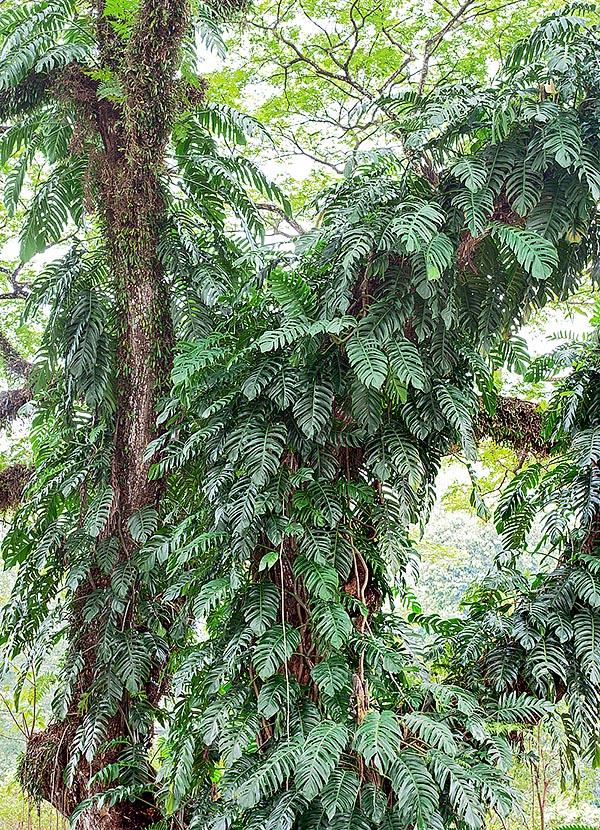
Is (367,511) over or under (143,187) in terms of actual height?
under

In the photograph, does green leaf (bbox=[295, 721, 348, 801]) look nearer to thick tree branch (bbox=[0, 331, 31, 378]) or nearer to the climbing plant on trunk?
the climbing plant on trunk

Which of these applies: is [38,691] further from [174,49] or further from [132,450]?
[174,49]

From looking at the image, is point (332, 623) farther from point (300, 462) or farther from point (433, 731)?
point (300, 462)

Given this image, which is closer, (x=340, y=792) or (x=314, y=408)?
(x=340, y=792)

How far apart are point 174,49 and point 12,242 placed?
11.7 ft

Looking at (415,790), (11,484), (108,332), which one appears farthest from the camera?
(11,484)

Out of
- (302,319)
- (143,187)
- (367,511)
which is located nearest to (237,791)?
(367,511)

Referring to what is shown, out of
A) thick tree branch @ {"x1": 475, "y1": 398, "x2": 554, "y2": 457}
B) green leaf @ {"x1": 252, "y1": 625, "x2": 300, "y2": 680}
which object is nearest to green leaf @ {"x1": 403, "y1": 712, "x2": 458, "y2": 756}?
green leaf @ {"x1": 252, "y1": 625, "x2": 300, "y2": 680}

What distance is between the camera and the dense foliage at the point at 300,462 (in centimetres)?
180

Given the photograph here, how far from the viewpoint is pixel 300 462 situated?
6.81ft

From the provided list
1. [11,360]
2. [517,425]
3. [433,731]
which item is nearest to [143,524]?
[433,731]

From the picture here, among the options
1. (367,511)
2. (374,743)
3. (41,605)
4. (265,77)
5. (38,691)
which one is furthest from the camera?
(265,77)

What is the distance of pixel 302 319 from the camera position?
190 cm

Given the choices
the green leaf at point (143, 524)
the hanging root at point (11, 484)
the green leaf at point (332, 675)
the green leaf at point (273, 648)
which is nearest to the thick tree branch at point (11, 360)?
the hanging root at point (11, 484)
